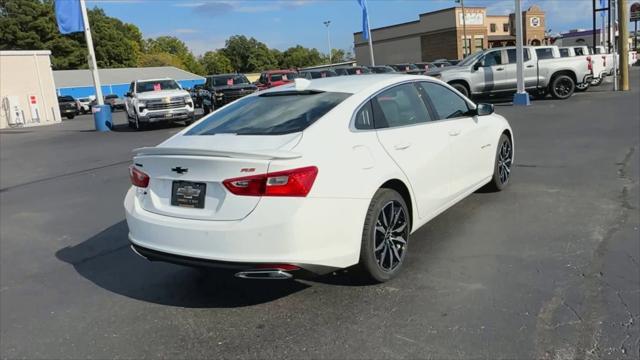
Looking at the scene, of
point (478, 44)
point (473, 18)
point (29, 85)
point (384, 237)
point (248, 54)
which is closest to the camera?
point (384, 237)

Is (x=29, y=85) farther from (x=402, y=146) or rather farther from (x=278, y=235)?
(x=278, y=235)

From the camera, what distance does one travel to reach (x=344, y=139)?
3959mm

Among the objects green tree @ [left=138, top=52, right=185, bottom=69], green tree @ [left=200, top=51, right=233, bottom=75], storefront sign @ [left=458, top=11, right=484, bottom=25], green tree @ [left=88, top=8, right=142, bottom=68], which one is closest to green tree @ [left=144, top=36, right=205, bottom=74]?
green tree @ [left=200, top=51, right=233, bottom=75]

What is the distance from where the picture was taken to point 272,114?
14.6 ft

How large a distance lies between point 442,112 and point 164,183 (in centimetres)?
279

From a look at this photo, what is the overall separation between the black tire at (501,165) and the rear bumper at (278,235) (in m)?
3.14

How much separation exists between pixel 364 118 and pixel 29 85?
30494mm

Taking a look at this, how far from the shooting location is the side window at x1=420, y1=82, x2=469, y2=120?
5340 millimetres

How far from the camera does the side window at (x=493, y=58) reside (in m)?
19.8

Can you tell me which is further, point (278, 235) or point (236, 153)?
point (236, 153)

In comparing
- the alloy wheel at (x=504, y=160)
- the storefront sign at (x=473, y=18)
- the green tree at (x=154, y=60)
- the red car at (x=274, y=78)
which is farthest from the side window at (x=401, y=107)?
the green tree at (x=154, y=60)

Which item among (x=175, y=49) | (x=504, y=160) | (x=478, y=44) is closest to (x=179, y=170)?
(x=504, y=160)

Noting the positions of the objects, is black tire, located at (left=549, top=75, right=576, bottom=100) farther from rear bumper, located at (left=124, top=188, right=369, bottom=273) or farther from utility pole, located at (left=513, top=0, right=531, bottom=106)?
rear bumper, located at (left=124, top=188, right=369, bottom=273)

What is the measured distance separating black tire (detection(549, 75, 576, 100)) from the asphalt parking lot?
13.7 metres
